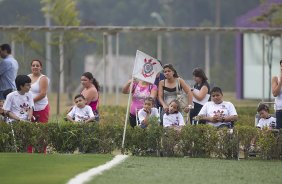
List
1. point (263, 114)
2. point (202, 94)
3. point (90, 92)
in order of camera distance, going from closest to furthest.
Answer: point (263, 114)
point (90, 92)
point (202, 94)

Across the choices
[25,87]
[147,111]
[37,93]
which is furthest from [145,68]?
[25,87]

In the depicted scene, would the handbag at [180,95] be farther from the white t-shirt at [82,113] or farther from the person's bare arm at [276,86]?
the person's bare arm at [276,86]

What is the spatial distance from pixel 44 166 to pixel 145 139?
312cm

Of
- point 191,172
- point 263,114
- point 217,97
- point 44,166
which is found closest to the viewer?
point 191,172

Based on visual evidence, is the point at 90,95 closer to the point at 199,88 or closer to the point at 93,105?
the point at 93,105

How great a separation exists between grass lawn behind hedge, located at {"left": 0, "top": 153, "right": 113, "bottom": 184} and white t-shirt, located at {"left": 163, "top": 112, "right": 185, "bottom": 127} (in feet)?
6.12

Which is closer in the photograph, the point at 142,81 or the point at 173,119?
the point at 173,119

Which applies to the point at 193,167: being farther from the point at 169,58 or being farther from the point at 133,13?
the point at 133,13

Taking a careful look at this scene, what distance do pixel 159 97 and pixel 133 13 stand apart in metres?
77.3

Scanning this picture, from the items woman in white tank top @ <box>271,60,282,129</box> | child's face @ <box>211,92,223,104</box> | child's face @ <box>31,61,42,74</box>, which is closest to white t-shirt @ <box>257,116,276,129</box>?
woman in white tank top @ <box>271,60,282,129</box>

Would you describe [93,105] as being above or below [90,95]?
below

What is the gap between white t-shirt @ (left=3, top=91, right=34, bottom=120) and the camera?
18469 mm

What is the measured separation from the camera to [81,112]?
19094 mm

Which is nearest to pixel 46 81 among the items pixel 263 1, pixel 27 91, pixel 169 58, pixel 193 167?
pixel 27 91
